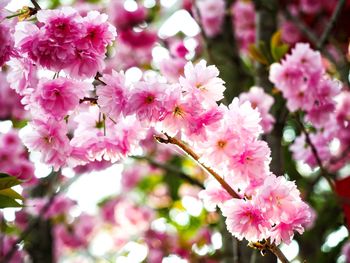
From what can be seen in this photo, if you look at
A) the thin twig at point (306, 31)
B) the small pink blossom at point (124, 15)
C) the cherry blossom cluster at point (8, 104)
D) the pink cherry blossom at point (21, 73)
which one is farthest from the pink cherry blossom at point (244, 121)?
the small pink blossom at point (124, 15)

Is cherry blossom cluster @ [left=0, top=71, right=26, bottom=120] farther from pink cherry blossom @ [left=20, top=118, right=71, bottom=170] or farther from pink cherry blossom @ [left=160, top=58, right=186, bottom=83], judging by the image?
pink cherry blossom @ [left=20, top=118, right=71, bottom=170]

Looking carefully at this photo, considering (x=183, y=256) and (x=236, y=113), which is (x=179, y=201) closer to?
(x=183, y=256)

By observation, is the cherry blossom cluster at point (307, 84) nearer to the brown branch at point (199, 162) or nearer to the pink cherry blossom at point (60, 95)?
the brown branch at point (199, 162)

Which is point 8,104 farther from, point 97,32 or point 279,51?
point 97,32

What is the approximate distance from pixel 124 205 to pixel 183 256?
4.47 feet

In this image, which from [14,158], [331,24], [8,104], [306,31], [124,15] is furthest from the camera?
[124,15]

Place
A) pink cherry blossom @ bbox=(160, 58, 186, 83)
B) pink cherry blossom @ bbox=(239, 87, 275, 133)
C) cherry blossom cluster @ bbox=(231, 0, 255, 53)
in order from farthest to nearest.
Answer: cherry blossom cluster @ bbox=(231, 0, 255, 53) < pink cherry blossom @ bbox=(160, 58, 186, 83) < pink cherry blossom @ bbox=(239, 87, 275, 133)

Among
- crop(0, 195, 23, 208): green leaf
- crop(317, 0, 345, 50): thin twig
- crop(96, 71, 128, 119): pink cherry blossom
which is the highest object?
crop(96, 71, 128, 119): pink cherry blossom

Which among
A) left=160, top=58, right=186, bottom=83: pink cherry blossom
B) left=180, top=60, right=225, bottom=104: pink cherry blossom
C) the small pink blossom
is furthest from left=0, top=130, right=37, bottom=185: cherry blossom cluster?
left=180, top=60, right=225, bottom=104: pink cherry blossom

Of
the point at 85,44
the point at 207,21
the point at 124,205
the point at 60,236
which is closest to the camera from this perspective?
the point at 85,44

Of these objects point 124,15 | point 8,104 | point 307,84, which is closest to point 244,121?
point 307,84

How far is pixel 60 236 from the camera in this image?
4.64m

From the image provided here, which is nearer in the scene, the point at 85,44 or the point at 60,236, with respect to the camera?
the point at 85,44

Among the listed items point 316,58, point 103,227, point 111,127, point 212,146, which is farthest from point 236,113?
point 103,227
